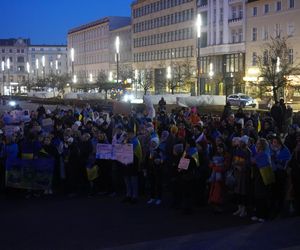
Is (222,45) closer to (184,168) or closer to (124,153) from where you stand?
(124,153)

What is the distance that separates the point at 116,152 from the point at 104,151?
1.80 ft

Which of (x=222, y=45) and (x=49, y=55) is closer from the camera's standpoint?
(x=222, y=45)

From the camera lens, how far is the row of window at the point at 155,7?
97250 millimetres

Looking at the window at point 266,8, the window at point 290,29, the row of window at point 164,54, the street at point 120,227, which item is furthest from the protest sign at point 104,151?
the row of window at point 164,54

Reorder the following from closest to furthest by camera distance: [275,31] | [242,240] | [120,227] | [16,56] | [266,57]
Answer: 1. [242,240]
2. [120,227]
3. [266,57]
4. [275,31]
5. [16,56]

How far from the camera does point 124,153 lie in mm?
12273

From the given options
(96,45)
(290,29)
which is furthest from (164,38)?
(290,29)

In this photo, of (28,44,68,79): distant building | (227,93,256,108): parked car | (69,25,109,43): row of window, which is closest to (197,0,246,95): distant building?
(227,93,256,108): parked car

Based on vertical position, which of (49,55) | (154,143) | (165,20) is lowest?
(154,143)

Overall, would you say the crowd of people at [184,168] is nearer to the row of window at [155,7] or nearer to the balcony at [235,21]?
the balcony at [235,21]

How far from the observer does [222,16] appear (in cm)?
7925

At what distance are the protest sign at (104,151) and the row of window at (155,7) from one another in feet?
271

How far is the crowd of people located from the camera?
35.1 feet

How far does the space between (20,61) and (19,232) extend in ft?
585
